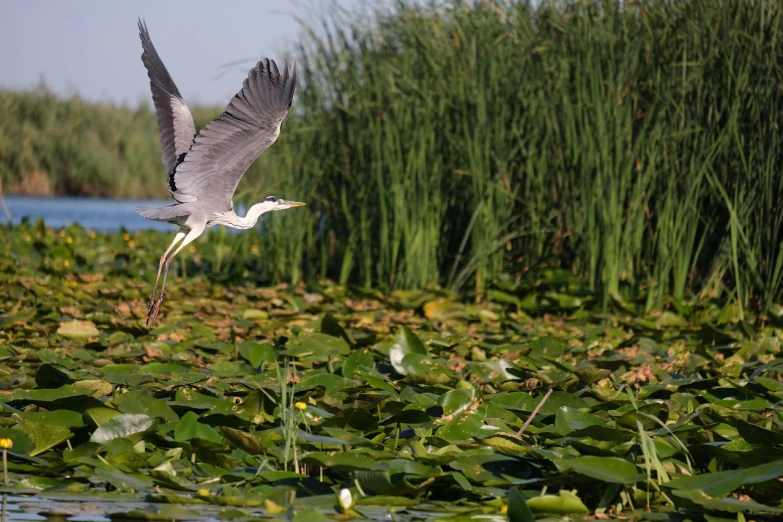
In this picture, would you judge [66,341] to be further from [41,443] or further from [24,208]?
[24,208]

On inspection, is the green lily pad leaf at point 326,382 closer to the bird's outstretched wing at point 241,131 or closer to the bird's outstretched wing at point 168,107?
the bird's outstretched wing at point 241,131

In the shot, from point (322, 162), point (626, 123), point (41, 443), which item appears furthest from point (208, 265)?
point (41, 443)

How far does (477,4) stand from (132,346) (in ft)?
12.4

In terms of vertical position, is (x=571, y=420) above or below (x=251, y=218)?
below

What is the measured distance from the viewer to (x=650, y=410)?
3.41 meters

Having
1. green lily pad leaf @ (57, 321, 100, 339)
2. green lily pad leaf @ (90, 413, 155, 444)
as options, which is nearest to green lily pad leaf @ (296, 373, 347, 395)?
green lily pad leaf @ (90, 413, 155, 444)

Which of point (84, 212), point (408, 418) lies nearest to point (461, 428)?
point (408, 418)

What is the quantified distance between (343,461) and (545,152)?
13.4ft

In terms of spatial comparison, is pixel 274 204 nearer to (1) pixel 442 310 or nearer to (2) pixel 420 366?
(1) pixel 442 310

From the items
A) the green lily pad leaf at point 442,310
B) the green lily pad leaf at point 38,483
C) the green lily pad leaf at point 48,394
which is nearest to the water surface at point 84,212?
the green lily pad leaf at point 442,310

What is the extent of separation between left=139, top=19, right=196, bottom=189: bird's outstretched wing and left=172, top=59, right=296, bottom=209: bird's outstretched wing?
0.24 metres

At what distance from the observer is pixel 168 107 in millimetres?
4773

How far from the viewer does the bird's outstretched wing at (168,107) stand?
15.5 ft

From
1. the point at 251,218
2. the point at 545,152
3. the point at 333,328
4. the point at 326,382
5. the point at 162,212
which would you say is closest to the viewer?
the point at 326,382
